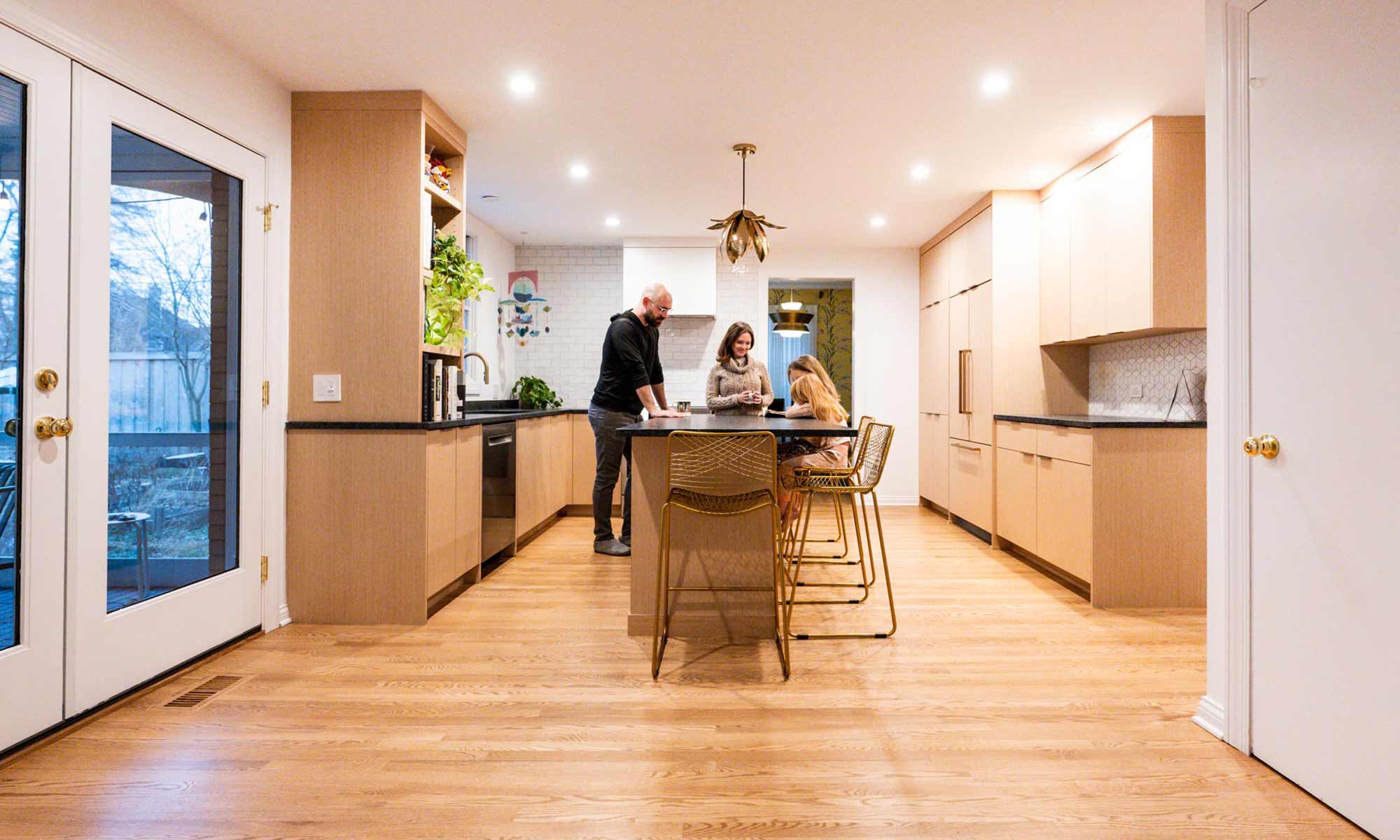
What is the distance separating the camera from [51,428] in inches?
83.7

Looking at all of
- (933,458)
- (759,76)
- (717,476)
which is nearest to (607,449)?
(717,476)

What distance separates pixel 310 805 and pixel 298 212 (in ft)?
8.52

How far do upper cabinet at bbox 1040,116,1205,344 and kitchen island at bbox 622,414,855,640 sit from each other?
204 centimetres

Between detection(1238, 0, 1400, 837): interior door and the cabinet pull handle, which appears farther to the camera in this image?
the cabinet pull handle

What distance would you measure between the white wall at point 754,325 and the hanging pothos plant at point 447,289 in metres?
3.10

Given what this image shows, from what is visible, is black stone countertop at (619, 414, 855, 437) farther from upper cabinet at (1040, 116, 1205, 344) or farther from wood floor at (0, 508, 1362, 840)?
upper cabinet at (1040, 116, 1205, 344)

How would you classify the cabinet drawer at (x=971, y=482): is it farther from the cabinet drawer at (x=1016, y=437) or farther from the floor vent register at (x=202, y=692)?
the floor vent register at (x=202, y=692)

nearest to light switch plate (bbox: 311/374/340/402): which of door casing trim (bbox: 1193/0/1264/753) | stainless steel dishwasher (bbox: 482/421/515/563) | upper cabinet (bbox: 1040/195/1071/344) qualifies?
stainless steel dishwasher (bbox: 482/421/515/563)

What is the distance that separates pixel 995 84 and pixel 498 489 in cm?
336

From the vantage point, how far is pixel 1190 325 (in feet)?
12.2

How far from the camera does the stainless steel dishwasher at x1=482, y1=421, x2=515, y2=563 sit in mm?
4086

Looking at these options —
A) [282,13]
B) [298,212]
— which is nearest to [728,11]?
[282,13]

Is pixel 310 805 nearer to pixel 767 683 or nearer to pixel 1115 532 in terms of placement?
pixel 767 683

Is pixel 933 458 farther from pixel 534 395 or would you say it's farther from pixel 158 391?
pixel 158 391
